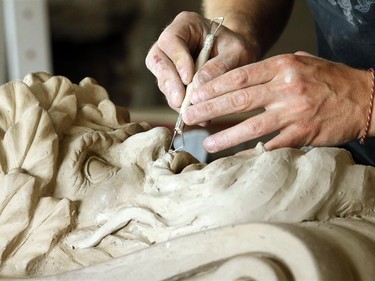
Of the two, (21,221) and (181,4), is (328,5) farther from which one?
(181,4)

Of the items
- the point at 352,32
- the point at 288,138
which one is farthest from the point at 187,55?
the point at 352,32

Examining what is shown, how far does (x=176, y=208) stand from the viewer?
117 centimetres

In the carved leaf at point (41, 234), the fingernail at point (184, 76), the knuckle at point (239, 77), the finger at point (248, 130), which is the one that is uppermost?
the knuckle at point (239, 77)

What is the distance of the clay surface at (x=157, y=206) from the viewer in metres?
1.05

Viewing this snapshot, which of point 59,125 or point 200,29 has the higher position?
point 200,29

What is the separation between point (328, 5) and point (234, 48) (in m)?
0.42

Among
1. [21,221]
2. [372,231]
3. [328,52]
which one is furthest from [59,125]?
[328,52]

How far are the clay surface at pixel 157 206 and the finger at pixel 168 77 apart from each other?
103 millimetres

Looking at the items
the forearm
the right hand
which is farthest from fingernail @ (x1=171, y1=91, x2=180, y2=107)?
the forearm

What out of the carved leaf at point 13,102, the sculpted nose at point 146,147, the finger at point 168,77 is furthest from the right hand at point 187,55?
the carved leaf at point 13,102

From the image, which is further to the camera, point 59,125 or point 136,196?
point 59,125

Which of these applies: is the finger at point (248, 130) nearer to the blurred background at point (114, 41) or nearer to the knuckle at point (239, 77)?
the knuckle at point (239, 77)

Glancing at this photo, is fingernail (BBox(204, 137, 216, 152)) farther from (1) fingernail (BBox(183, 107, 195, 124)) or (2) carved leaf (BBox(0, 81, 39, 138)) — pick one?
(2) carved leaf (BBox(0, 81, 39, 138))

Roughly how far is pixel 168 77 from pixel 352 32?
653 millimetres
